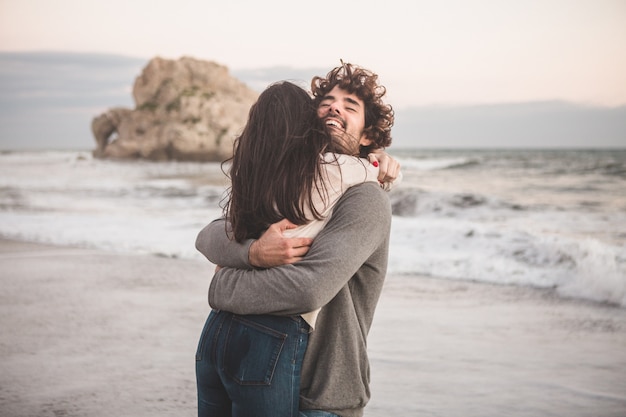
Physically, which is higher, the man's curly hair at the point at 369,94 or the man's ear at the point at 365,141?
the man's curly hair at the point at 369,94

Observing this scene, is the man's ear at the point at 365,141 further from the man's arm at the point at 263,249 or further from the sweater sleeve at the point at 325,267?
the man's arm at the point at 263,249

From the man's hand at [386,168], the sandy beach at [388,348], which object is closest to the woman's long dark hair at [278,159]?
the man's hand at [386,168]

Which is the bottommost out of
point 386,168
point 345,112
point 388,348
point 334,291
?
point 388,348

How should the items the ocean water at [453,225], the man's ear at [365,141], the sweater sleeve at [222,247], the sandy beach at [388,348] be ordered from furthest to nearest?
the ocean water at [453,225] → the sandy beach at [388,348] → the man's ear at [365,141] → the sweater sleeve at [222,247]

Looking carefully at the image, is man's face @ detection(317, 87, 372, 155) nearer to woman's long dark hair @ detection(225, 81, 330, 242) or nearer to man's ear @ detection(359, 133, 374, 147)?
man's ear @ detection(359, 133, 374, 147)

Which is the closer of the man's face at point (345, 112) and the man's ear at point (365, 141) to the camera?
the man's face at point (345, 112)

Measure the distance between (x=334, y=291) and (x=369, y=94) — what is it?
0.99 meters

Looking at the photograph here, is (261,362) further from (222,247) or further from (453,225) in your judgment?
(453,225)

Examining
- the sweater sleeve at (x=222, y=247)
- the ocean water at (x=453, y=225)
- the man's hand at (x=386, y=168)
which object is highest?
the man's hand at (x=386, y=168)

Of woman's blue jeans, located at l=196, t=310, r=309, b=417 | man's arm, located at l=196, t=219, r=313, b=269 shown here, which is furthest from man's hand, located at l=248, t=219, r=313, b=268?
woman's blue jeans, located at l=196, t=310, r=309, b=417

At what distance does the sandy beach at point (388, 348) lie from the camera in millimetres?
3594

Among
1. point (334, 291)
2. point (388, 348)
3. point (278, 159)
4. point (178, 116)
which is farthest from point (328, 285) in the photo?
point (178, 116)

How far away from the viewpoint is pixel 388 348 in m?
4.48

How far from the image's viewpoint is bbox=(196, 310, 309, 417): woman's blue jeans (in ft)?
5.67
